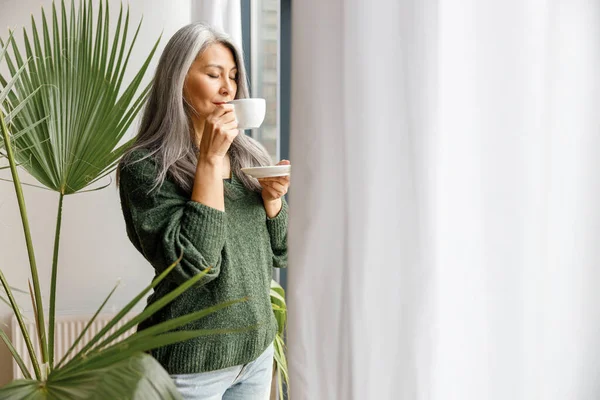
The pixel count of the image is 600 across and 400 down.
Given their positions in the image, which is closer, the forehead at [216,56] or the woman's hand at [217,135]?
the woman's hand at [217,135]

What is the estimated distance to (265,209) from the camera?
1.50 metres

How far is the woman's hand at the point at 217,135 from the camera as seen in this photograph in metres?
1.33

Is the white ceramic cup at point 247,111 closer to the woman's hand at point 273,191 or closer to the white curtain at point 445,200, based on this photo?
the woman's hand at point 273,191

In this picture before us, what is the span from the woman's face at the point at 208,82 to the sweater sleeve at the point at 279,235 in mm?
259

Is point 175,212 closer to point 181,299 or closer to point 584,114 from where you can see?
point 181,299

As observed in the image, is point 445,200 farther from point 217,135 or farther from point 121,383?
point 217,135

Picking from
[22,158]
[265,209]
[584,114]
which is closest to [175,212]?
[265,209]

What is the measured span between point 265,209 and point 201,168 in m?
0.22

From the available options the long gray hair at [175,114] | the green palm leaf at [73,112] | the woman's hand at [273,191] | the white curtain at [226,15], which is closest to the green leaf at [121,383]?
the long gray hair at [175,114]

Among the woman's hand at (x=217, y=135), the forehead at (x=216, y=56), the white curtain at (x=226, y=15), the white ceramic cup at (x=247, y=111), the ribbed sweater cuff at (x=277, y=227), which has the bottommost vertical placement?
the ribbed sweater cuff at (x=277, y=227)

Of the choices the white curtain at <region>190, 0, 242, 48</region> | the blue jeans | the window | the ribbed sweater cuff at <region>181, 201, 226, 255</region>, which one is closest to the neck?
the ribbed sweater cuff at <region>181, 201, 226, 255</region>

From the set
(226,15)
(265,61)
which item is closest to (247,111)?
(226,15)

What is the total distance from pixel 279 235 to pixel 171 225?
0.30 meters

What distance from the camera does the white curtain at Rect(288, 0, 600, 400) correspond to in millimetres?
730
